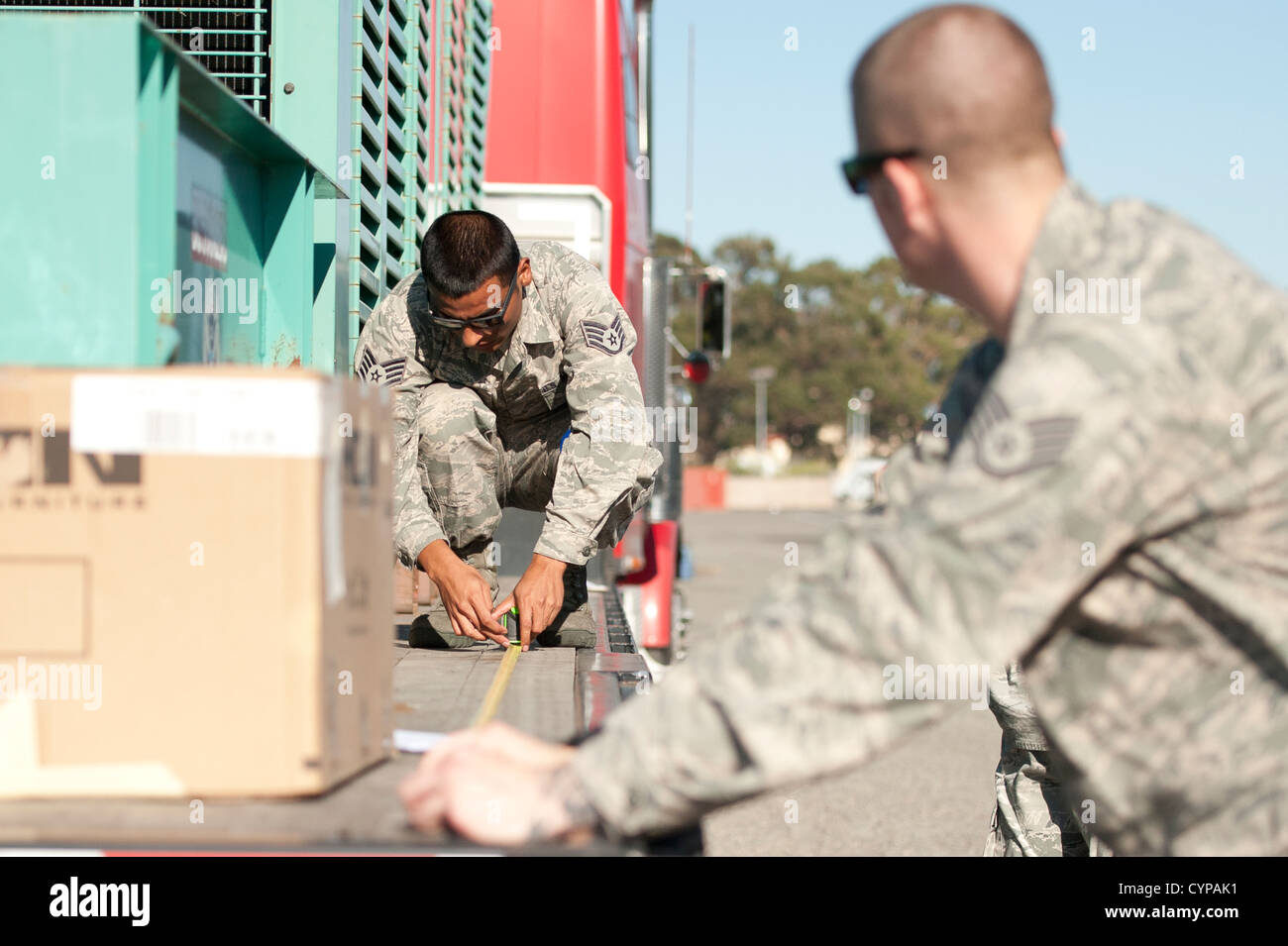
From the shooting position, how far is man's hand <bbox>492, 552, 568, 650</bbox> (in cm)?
315

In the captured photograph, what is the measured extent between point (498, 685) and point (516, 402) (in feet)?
5.16

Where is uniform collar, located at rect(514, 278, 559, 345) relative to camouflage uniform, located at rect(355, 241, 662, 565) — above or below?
above

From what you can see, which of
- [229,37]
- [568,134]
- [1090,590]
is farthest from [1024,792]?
[568,134]

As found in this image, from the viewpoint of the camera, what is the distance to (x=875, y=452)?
2537 inches

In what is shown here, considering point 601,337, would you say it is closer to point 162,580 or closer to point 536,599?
point 536,599

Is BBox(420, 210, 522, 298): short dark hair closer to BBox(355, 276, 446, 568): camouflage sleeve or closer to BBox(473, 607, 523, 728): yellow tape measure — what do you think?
BBox(355, 276, 446, 568): camouflage sleeve

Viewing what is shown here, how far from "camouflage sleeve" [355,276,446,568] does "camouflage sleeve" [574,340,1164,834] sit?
2.12m

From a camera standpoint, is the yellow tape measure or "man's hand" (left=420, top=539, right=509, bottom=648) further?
"man's hand" (left=420, top=539, right=509, bottom=648)

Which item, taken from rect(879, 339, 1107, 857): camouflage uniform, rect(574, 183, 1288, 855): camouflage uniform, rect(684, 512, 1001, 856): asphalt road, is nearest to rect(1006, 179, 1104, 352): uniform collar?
rect(574, 183, 1288, 855): camouflage uniform

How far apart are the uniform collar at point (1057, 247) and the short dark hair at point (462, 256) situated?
6.58 feet

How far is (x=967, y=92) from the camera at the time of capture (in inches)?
57.7

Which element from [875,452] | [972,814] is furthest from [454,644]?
[875,452]
